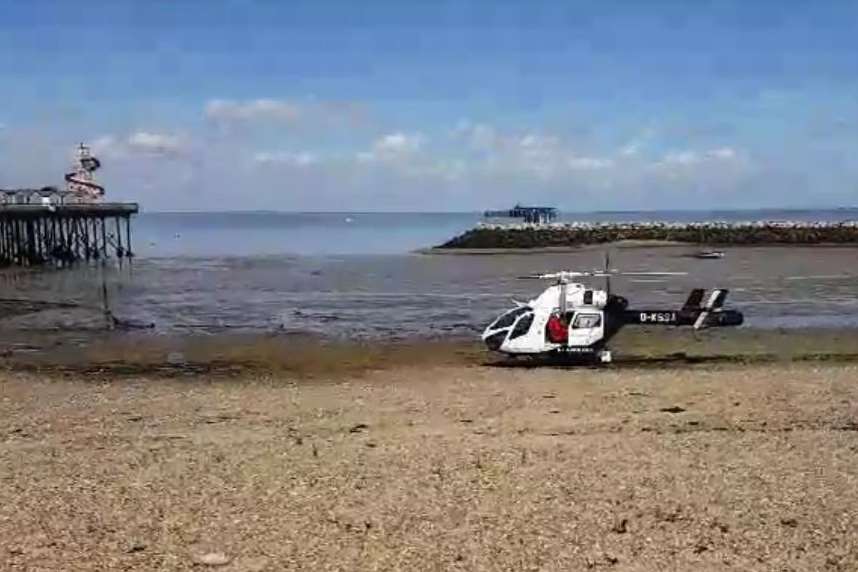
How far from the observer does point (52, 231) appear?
67.2 metres

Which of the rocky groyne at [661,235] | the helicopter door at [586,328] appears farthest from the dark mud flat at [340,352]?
the rocky groyne at [661,235]

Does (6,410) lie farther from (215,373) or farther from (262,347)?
(262,347)

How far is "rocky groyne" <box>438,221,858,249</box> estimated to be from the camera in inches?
3329

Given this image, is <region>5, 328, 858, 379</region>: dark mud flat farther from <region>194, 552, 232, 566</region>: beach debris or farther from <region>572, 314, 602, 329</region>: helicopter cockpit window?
<region>194, 552, 232, 566</region>: beach debris

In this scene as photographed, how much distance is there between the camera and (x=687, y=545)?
895cm

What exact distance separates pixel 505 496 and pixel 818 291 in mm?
34069

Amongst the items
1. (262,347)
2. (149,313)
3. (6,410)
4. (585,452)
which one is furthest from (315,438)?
(149,313)

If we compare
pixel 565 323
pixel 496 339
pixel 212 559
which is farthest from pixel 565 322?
pixel 212 559

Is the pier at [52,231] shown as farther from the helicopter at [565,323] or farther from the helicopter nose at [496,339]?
the helicopter at [565,323]

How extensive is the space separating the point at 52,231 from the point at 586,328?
174 ft

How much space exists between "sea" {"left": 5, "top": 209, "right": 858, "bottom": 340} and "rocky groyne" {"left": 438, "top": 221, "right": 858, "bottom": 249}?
371 inches

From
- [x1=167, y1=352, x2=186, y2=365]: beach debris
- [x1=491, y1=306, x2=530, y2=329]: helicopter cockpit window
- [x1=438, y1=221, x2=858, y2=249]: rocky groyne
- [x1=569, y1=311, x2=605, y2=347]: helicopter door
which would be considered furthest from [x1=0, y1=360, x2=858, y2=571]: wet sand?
[x1=438, y1=221, x2=858, y2=249]: rocky groyne

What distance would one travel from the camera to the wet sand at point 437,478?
29.1 feet

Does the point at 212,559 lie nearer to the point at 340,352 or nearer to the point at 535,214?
the point at 340,352
